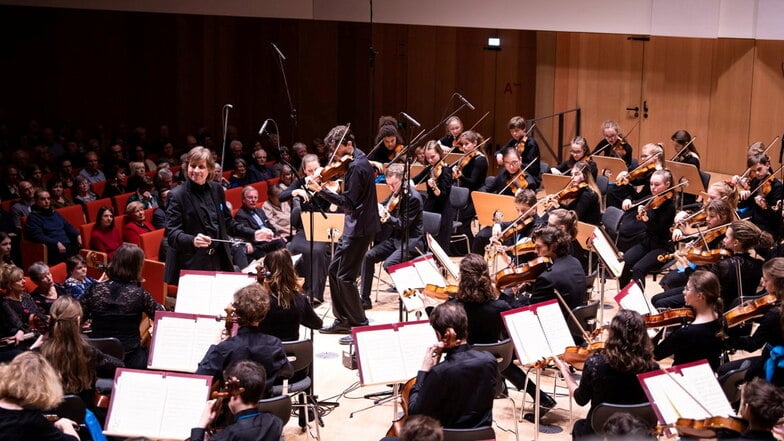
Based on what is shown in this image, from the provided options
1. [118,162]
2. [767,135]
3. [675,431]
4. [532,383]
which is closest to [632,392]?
[675,431]

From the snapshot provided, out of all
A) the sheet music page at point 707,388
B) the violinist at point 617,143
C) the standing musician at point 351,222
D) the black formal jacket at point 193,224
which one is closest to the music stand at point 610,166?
the violinist at point 617,143

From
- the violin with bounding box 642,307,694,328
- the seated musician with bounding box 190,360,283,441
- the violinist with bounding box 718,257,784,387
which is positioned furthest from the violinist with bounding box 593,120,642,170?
the seated musician with bounding box 190,360,283,441

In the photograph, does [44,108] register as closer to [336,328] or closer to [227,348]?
[336,328]

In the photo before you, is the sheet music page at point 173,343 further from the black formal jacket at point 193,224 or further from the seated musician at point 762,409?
the seated musician at point 762,409

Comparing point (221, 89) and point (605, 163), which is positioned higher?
point (221, 89)

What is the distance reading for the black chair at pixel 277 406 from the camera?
15.3 ft

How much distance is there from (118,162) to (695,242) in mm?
6797

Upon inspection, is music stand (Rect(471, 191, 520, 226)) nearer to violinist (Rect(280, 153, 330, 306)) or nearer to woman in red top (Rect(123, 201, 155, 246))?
violinist (Rect(280, 153, 330, 306))

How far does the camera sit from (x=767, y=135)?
46.1ft

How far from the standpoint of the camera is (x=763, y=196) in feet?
28.9

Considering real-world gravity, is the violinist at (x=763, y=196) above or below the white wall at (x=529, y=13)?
below

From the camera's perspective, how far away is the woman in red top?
8.37m

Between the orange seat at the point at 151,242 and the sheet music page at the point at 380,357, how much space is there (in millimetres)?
3503

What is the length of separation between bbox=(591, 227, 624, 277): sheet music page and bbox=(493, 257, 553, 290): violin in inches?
24.6
